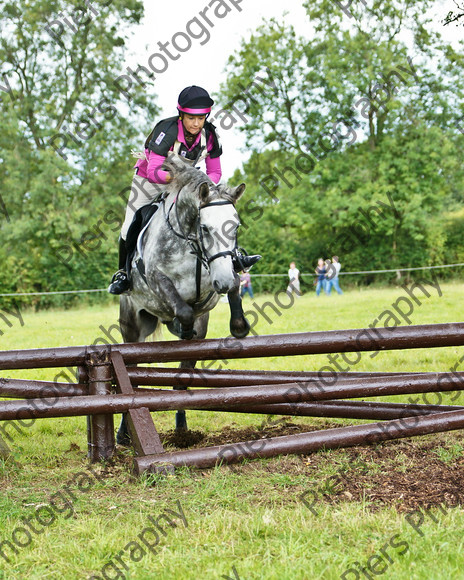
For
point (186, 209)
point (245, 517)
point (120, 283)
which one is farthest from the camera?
point (120, 283)

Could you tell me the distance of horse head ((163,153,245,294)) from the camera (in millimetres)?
3740

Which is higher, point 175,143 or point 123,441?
point 175,143

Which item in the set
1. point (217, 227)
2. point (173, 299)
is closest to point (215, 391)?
point (173, 299)

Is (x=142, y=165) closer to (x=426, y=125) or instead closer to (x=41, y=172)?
(x=41, y=172)

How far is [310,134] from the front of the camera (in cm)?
2744

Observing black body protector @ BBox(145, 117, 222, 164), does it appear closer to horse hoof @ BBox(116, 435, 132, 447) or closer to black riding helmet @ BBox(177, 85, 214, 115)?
black riding helmet @ BBox(177, 85, 214, 115)

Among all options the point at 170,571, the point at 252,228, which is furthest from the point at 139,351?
the point at 252,228

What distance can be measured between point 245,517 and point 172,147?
281cm

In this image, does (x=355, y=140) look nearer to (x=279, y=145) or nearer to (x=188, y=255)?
(x=279, y=145)

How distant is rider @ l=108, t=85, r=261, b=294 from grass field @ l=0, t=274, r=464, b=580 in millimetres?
1489

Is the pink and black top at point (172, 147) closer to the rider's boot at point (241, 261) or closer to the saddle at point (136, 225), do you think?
the saddle at point (136, 225)

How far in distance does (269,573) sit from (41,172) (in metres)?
25.2

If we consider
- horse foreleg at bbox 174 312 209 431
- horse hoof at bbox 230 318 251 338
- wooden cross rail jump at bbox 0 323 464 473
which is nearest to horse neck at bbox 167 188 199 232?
horse hoof at bbox 230 318 251 338

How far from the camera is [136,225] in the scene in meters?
5.11
